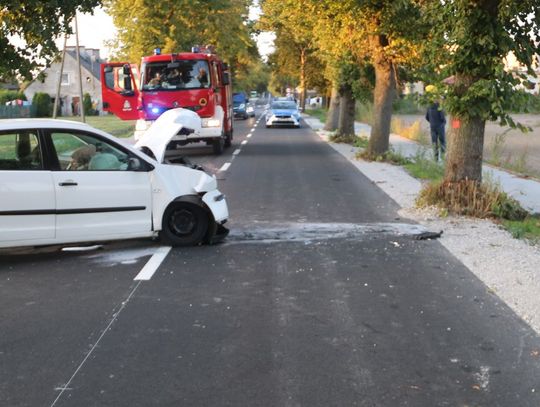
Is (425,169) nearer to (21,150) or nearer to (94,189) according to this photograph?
(94,189)

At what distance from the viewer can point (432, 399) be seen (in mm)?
3744

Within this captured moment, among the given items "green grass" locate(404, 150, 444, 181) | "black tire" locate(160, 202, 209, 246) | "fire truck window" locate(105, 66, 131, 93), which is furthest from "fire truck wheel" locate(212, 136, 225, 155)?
"black tire" locate(160, 202, 209, 246)

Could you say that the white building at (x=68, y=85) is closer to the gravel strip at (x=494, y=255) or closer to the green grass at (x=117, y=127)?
the green grass at (x=117, y=127)

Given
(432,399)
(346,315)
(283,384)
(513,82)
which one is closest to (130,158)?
(346,315)

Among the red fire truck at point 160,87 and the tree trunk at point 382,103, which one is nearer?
the tree trunk at point 382,103

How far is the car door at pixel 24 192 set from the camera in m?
6.67

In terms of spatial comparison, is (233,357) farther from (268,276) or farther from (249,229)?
(249,229)

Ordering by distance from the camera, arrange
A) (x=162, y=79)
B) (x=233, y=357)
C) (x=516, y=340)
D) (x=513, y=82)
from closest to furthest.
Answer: (x=233, y=357) → (x=516, y=340) → (x=513, y=82) → (x=162, y=79)

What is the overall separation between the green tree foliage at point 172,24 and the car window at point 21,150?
26.8 metres

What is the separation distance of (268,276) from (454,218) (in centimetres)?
414

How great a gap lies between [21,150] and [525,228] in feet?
20.9

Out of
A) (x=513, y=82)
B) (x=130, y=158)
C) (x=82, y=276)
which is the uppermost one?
(x=513, y=82)

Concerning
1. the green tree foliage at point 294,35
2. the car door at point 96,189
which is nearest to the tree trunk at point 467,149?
the car door at point 96,189

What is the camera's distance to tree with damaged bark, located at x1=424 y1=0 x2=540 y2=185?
9297 mm
